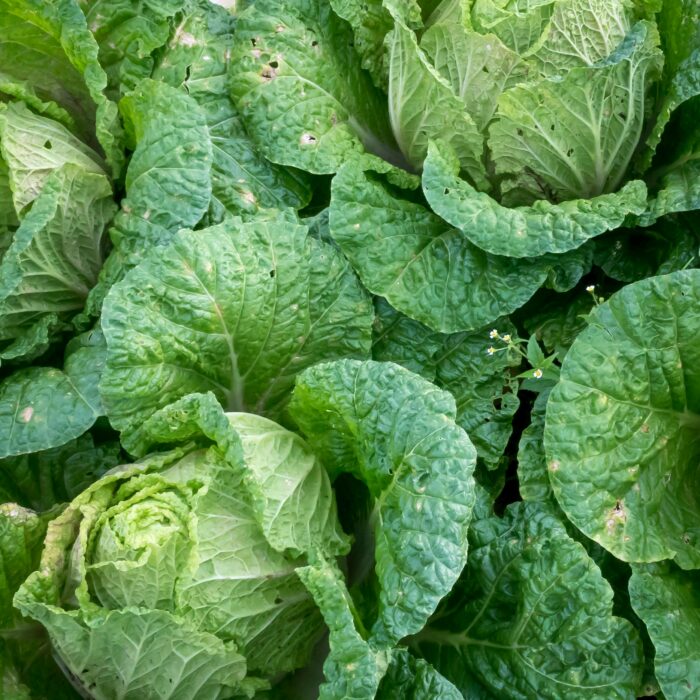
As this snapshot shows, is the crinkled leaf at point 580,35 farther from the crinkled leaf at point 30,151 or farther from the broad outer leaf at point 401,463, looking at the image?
the crinkled leaf at point 30,151

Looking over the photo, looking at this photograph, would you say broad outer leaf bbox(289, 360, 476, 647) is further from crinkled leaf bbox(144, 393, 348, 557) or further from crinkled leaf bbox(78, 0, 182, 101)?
crinkled leaf bbox(78, 0, 182, 101)

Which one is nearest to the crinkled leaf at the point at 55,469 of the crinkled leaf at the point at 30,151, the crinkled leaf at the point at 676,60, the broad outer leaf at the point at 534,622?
the crinkled leaf at the point at 30,151

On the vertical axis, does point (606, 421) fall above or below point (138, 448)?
above

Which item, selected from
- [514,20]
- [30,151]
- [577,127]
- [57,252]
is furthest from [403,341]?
[30,151]

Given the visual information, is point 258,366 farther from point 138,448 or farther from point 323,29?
point 323,29

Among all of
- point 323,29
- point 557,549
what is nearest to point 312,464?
point 557,549

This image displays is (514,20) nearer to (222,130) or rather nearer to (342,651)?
(222,130)

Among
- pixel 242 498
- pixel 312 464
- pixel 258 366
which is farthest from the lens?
pixel 258 366
